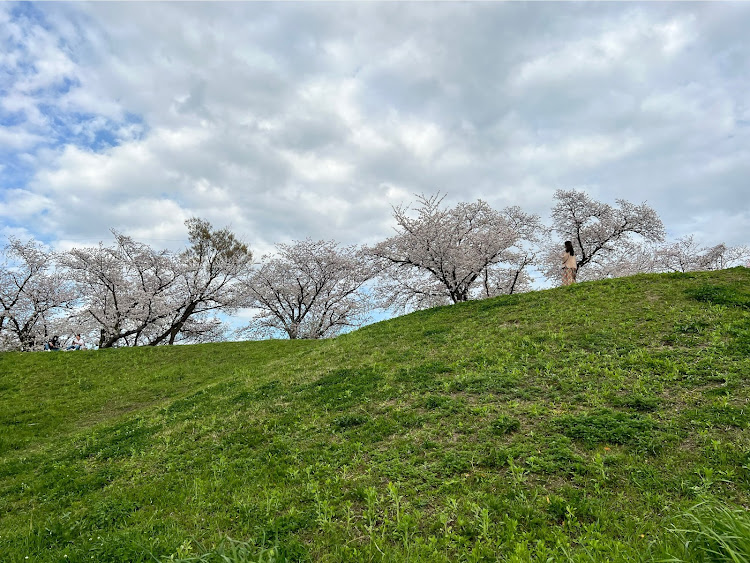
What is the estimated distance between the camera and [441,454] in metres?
7.30

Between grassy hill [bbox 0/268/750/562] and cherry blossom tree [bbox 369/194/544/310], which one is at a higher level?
cherry blossom tree [bbox 369/194/544/310]

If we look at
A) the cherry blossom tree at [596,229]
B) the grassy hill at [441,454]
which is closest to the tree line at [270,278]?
the cherry blossom tree at [596,229]

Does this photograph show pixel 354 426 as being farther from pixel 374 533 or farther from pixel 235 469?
pixel 374 533

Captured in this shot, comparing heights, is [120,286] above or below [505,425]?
above

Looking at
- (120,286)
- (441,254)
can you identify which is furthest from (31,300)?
(441,254)

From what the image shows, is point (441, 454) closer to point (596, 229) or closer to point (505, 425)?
point (505, 425)

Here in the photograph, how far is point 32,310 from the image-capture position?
39.4 meters

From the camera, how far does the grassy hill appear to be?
5148 mm

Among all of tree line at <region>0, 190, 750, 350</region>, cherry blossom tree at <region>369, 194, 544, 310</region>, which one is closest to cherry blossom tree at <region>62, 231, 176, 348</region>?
tree line at <region>0, 190, 750, 350</region>

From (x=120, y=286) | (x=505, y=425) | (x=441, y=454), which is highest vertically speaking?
(x=120, y=286)

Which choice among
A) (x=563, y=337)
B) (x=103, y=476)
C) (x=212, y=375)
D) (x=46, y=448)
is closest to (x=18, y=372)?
(x=212, y=375)

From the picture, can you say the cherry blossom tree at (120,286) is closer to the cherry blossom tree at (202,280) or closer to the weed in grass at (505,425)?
the cherry blossom tree at (202,280)

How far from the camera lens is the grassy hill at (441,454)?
515 centimetres

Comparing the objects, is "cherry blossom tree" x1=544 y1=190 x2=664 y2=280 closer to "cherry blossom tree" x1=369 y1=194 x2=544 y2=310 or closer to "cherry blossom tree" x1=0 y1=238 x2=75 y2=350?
"cherry blossom tree" x1=369 y1=194 x2=544 y2=310
